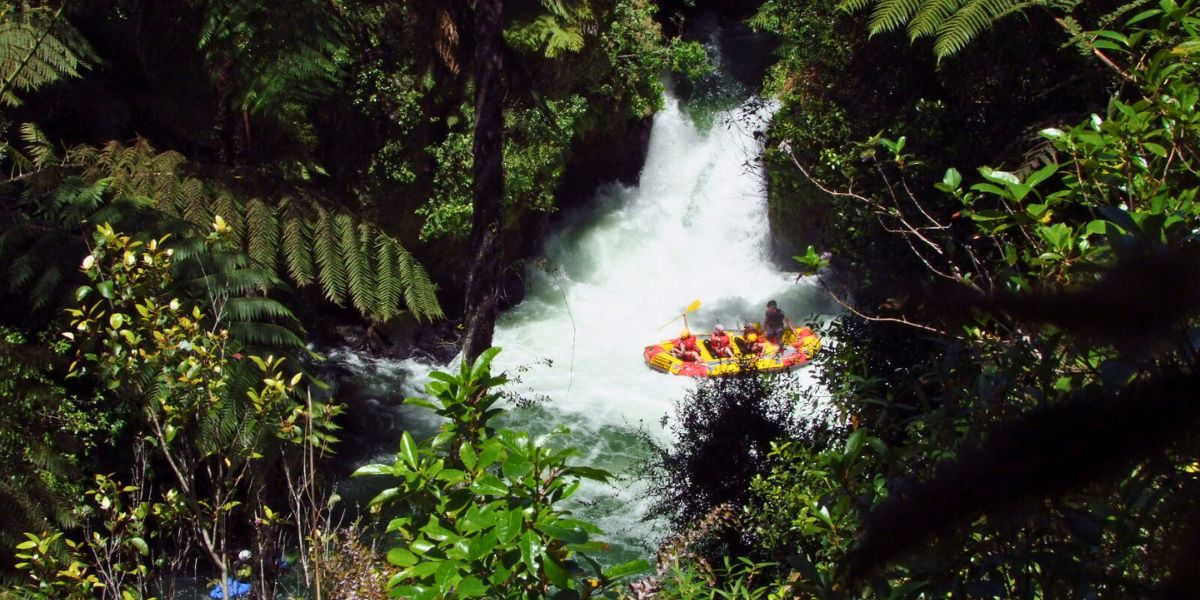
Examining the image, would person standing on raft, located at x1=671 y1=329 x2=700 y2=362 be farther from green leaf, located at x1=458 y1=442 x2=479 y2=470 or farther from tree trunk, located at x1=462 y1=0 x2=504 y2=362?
green leaf, located at x1=458 y1=442 x2=479 y2=470

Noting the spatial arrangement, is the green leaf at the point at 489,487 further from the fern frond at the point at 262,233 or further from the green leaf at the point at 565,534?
the fern frond at the point at 262,233

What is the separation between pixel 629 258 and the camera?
1361 centimetres

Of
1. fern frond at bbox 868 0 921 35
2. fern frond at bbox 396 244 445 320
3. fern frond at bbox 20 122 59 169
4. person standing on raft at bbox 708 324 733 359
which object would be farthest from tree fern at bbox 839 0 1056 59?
person standing on raft at bbox 708 324 733 359

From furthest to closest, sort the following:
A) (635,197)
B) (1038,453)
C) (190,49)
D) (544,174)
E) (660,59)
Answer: (635,197) < (660,59) < (544,174) < (190,49) < (1038,453)

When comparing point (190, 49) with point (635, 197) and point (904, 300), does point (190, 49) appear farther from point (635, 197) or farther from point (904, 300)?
point (635, 197)

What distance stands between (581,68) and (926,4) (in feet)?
24.4

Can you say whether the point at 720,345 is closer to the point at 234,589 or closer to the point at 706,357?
the point at 706,357

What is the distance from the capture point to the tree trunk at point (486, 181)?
431cm

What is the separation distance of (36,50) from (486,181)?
6.98ft

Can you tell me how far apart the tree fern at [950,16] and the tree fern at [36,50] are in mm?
3829

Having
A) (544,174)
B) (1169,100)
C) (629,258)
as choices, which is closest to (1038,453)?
(1169,100)

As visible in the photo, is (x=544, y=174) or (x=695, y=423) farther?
(x=544, y=174)

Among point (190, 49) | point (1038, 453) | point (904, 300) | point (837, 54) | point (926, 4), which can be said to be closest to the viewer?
point (1038, 453)

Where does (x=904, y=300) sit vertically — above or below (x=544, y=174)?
below
